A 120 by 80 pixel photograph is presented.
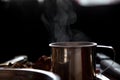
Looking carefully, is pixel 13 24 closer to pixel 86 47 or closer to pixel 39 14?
pixel 39 14

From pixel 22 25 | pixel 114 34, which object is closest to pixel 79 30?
pixel 114 34

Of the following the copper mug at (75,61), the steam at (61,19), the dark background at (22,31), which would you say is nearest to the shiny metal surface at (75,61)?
the copper mug at (75,61)

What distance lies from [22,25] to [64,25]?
2.06 meters

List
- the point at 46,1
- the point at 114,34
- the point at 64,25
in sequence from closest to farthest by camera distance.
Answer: the point at 64,25, the point at 114,34, the point at 46,1

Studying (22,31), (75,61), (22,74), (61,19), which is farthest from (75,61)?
(22,31)

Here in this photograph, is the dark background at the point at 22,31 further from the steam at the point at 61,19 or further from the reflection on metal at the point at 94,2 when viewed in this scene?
the reflection on metal at the point at 94,2

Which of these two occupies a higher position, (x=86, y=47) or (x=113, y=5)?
(x=113, y=5)

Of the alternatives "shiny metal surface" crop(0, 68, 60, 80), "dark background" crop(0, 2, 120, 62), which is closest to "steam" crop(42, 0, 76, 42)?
"dark background" crop(0, 2, 120, 62)

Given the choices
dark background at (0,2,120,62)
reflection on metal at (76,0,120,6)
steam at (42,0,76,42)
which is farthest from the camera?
dark background at (0,2,120,62)

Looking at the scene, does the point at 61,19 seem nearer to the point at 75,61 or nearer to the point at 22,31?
the point at 75,61

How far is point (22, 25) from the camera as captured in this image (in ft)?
13.1

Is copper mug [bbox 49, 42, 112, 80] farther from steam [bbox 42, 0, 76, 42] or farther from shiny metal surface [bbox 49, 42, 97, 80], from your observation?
steam [bbox 42, 0, 76, 42]

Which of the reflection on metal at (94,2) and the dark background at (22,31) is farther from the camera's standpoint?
the dark background at (22,31)

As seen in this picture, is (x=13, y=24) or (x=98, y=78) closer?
(x=98, y=78)
